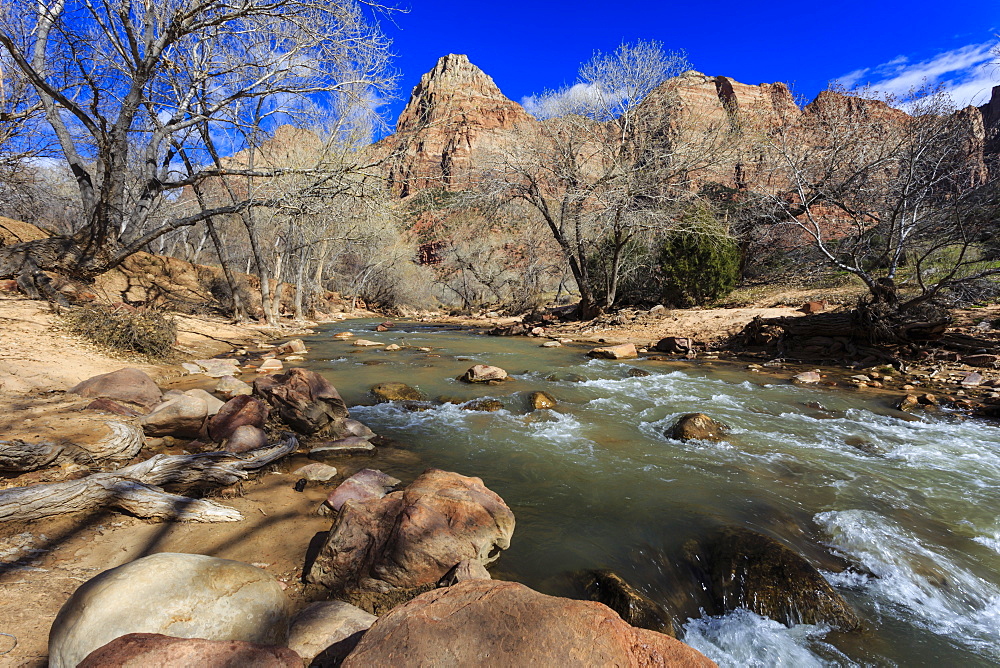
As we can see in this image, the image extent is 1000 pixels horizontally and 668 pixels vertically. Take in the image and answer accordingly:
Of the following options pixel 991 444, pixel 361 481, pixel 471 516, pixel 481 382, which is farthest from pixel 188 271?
pixel 991 444

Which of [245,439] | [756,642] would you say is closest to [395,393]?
[245,439]

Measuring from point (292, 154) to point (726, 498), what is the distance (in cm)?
1656

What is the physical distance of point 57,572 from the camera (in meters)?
1.91

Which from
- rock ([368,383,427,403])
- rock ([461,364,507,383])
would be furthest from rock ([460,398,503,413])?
rock ([461,364,507,383])

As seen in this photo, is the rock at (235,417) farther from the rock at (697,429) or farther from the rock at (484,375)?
the rock at (697,429)

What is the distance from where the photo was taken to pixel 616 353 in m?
9.46

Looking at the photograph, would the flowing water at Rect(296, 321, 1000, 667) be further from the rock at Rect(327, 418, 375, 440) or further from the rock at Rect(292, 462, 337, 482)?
the rock at Rect(292, 462, 337, 482)

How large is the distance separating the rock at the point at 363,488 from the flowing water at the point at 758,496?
35cm

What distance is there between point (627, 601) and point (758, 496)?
6.09 feet

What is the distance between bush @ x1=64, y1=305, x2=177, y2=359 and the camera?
21.2 ft

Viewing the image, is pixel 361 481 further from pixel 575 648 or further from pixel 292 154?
pixel 292 154

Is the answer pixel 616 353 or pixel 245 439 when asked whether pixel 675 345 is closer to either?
pixel 616 353

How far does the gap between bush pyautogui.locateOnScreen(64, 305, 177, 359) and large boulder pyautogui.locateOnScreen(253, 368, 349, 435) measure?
346cm

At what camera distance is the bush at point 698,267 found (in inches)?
567
